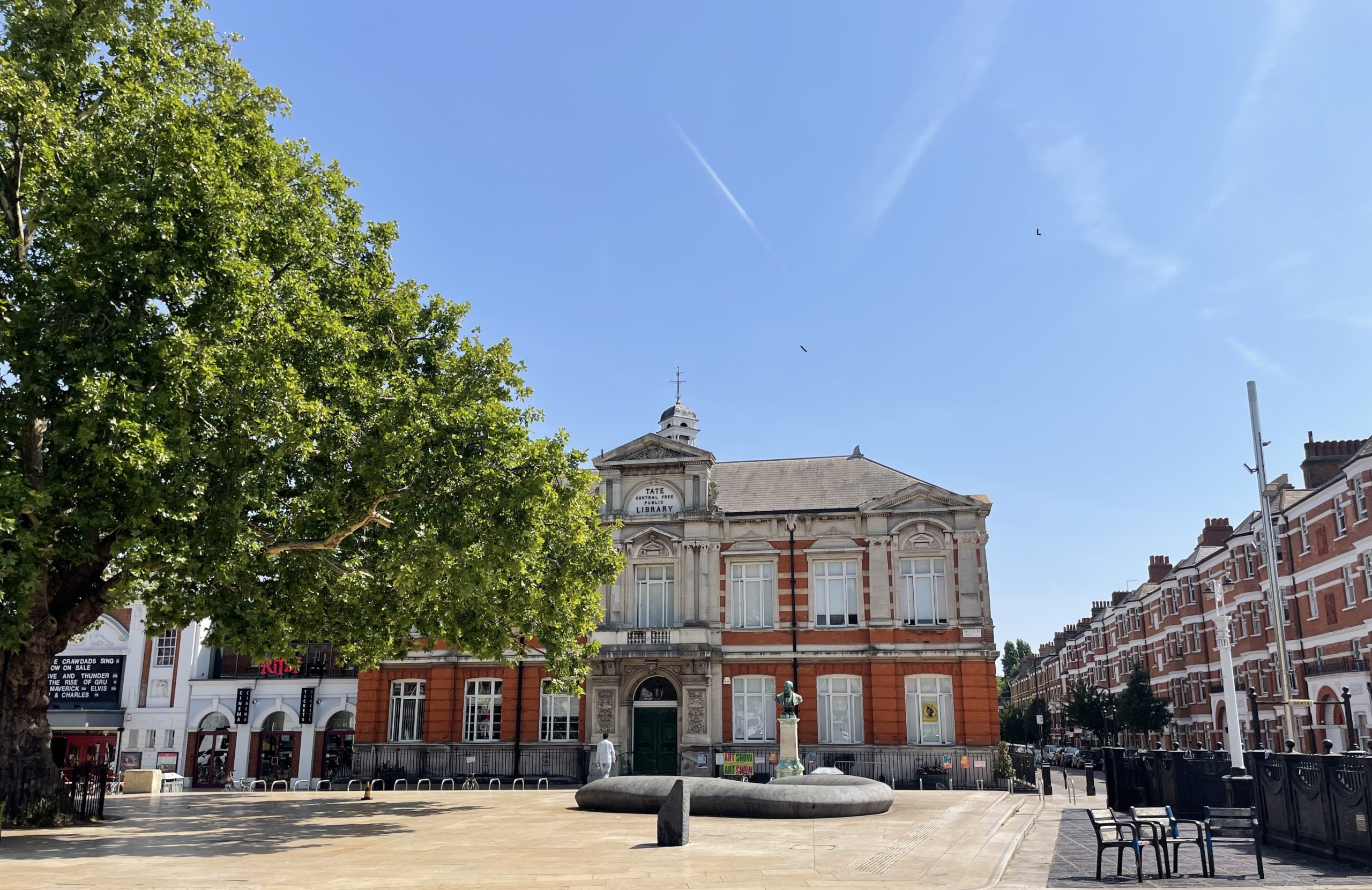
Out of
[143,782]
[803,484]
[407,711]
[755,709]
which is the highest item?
[803,484]

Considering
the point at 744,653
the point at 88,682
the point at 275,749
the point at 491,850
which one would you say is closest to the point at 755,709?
the point at 744,653

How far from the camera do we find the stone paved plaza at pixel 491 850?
490 inches

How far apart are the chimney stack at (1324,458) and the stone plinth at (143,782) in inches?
1830

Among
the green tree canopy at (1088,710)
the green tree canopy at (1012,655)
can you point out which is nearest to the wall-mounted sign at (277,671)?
the green tree canopy at (1088,710)

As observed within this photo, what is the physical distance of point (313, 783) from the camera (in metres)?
38.1

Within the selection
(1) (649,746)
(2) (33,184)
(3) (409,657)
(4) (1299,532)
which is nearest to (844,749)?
(1) (649,746)

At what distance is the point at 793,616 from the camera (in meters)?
35.1

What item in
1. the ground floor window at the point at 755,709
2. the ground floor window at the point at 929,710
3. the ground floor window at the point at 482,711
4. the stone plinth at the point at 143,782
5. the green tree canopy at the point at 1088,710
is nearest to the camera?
the stone plinth at the point at 143,782

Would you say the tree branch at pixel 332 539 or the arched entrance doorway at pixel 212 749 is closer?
the tree branch at pixel 332 539

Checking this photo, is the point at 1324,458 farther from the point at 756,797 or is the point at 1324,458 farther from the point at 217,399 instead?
the point at 217,399

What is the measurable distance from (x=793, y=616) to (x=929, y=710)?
5.52 metres

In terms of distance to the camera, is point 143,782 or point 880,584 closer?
point 143,782

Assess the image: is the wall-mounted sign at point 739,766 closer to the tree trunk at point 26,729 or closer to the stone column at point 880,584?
the stone column at point 880,584

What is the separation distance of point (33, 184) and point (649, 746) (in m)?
25.2
